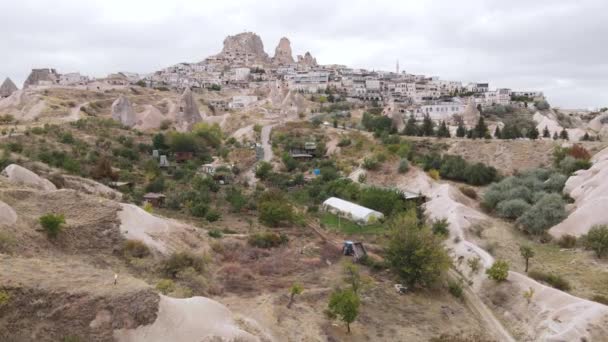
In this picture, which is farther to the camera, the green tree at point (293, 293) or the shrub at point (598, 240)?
the shrub at point (598, 240)

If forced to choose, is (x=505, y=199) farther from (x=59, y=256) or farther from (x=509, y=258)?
(x=59, y=256)

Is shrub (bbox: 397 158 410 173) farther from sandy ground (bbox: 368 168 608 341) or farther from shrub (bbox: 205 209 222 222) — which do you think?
shrub (bbox: 205 209 222 222)

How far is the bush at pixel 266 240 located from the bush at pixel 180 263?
4.35m

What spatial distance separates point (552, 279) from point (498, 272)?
6.65 feet

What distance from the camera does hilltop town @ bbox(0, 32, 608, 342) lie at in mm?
11695

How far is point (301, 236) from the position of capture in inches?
916

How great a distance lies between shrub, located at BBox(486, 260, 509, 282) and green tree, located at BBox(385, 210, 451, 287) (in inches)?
63.4

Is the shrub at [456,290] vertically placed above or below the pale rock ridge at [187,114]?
below

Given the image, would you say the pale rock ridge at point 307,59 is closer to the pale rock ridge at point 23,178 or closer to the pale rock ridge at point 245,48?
the pale rock ridge at point 245,48

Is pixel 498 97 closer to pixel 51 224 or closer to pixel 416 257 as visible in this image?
pixel 416 257

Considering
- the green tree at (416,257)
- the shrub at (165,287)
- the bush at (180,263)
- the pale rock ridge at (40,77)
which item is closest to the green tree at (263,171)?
the green tree at (416,257)

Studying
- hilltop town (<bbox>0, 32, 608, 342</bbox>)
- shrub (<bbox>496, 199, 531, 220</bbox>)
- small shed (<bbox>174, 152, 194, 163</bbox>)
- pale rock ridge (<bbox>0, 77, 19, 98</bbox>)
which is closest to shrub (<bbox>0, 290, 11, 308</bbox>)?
hilltop town (<bbox>0, 32, 608, 342</bbox>)

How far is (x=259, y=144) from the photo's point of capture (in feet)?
160

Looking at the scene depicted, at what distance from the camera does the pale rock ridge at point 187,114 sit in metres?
56.5
